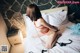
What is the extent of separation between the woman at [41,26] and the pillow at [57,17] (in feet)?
0.59

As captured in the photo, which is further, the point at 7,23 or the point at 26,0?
the point at 7,23

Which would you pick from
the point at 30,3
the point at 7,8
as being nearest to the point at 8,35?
the point at 7,8

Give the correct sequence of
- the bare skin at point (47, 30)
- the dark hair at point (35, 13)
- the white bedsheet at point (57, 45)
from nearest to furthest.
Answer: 1. the white bedsheet at point (57, 45)
2. the bare skin at point (47, 30)
3. the dark hair at point (35, 13)

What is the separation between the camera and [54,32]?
2.63 meters

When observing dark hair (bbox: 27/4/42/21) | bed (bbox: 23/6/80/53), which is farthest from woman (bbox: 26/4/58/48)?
bed (bbox: 23/6/80/53)

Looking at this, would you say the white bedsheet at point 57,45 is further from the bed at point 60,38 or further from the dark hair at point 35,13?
the dark hair at point 35,13

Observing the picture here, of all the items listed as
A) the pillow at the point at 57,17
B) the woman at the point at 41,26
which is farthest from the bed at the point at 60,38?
the woman at the point at 41,26

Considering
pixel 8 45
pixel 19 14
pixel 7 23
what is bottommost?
pixel 8 45

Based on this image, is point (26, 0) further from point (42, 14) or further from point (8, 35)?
point (8, 35)

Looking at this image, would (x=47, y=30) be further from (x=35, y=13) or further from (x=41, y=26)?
(x=35, y=13)

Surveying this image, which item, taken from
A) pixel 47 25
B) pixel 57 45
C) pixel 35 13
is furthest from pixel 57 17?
pixel 57 45

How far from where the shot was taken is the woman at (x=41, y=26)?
99.4 inches

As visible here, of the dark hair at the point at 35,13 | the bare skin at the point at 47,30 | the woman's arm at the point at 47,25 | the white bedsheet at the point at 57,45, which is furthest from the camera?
the dark hair at the point at 35,13

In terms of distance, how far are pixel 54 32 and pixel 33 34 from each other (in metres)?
0.43
